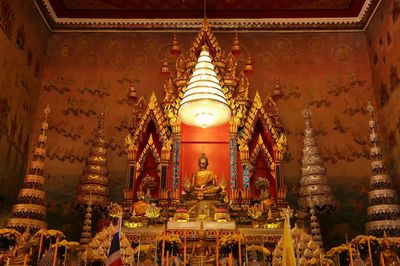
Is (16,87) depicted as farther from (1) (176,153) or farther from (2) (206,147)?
(2) (206,147)

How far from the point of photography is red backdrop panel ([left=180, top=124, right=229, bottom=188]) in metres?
10.1

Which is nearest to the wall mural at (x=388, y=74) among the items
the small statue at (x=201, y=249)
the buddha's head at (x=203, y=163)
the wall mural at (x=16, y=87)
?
the buddha's head at (x=203, y=163)

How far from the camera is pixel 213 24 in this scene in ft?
38.4

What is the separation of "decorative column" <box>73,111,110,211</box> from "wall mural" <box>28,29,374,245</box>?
3.05 ft

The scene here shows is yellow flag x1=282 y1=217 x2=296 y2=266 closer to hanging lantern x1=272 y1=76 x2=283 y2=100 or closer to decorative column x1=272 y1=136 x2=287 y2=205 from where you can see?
decorative column x1=272 y1=136 x2=287 y2=205

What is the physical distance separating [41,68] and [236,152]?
16.7 feet

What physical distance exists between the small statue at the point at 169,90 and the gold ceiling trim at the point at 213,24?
191cm

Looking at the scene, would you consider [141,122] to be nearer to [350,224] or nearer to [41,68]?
[41,68]

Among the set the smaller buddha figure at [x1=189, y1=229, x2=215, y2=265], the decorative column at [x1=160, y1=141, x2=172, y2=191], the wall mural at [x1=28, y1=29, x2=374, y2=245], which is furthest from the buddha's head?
the smaller buddha figure at [x1=189, y1=229, x2=215, y2=265]

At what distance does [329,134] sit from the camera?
34.6 feet

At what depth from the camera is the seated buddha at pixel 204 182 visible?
8953 millimetres

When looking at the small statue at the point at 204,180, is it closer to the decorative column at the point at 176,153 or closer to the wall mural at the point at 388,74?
the decorative column at the point at 176,153

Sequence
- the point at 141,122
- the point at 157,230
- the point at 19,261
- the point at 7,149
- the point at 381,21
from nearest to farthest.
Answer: the point at 19,261 < the point at 157,230 < the point at 7,149 < the point at 141,122 < the point at 381,21

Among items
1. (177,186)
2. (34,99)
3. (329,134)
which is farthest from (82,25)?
(329,134)
